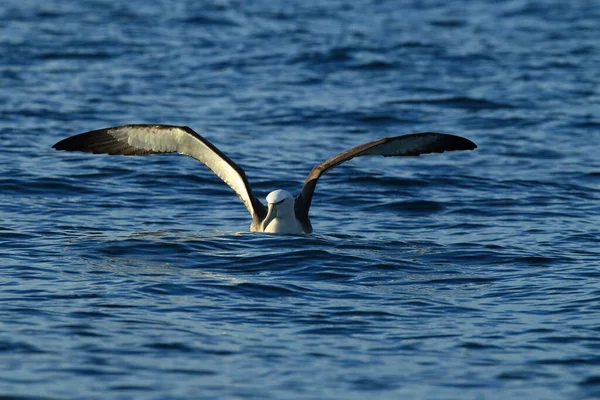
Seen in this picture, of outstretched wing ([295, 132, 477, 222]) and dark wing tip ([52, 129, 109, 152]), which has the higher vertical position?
dark wing tip ([52, 129, 109, 152])

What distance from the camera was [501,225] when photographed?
15836mm

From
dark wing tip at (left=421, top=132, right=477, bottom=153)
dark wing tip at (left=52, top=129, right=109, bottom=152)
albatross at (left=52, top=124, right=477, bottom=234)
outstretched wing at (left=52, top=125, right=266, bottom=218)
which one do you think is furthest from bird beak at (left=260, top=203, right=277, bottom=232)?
dark wing tip at (left=52, top=129, right=109, bottom=152)

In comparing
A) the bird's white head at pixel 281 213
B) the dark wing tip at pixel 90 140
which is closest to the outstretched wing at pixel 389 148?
the bird's white head at pixel 281 213

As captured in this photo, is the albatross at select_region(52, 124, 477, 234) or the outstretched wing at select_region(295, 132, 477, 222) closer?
the albatross at select_region(52, 124, 477, 234)

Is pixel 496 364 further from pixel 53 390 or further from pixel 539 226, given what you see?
pixel 539 226

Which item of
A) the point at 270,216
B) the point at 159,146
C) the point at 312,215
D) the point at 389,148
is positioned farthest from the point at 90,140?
the point at 389,148

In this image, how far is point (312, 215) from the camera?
55.1 ft

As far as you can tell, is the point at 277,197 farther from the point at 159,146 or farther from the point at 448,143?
the point at 448,143

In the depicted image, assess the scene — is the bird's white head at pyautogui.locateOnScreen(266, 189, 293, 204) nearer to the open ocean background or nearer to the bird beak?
the bird beak

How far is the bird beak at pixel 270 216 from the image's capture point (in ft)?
49.2

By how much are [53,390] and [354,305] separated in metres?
3.51

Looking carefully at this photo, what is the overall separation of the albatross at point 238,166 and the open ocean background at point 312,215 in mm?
432

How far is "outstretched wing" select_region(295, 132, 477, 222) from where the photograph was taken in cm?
1512

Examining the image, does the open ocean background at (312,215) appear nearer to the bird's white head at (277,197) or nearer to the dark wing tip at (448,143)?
the bird's white head at (277,197)
